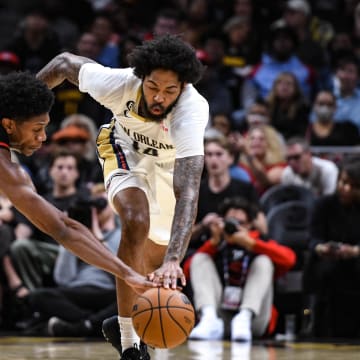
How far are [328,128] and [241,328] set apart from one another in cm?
338

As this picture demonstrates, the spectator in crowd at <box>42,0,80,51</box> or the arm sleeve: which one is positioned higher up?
the spectator in crowd at <box>42,0,80,51</box>

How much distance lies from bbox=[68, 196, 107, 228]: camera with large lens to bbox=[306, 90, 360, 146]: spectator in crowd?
9.45 feet

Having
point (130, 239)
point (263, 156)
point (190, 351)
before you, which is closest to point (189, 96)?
point (130, 239)

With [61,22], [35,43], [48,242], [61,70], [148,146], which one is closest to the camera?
[148,146]

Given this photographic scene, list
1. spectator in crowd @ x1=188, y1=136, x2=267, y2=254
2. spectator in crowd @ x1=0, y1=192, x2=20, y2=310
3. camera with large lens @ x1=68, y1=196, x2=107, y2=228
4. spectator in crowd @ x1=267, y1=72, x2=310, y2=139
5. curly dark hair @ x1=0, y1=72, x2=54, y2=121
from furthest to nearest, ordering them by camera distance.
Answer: spectator in crowd @ x1=267, y1=72, x2=310, y2=139
spectator in crowd @ x1=188, y1=136, x2=267, y2=254
spectator in crowd @ x1=0, y1=192, x2=20, y2=310
camera with large lens @ x1=68, y1=196, x2=107, y2=228
curly dark hair @ x1=0, y1=72, x2=54, y2=121

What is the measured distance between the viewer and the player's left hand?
4988 millimetres

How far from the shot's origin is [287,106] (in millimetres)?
11219

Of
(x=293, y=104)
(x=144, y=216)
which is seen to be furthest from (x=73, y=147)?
(x=144, y=216)

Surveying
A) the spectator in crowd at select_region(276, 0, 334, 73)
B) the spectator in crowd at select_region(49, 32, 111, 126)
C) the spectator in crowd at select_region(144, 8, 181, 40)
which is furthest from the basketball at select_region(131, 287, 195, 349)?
the spectator in crowd at select_region(144, 8, 181, 40)

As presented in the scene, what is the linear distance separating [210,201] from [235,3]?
475 centimetres

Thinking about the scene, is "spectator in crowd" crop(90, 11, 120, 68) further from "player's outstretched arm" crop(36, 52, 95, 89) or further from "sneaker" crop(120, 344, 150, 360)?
"sneaker" crop(120, 344, 150, 360)

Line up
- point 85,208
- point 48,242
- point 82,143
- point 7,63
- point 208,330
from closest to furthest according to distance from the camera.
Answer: point 208,330
point 85,208
point 48,242
point 82,143
point 7,63

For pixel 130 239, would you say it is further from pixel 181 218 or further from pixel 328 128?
pixel 328 128

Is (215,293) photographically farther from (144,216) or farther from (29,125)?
(29,125)
